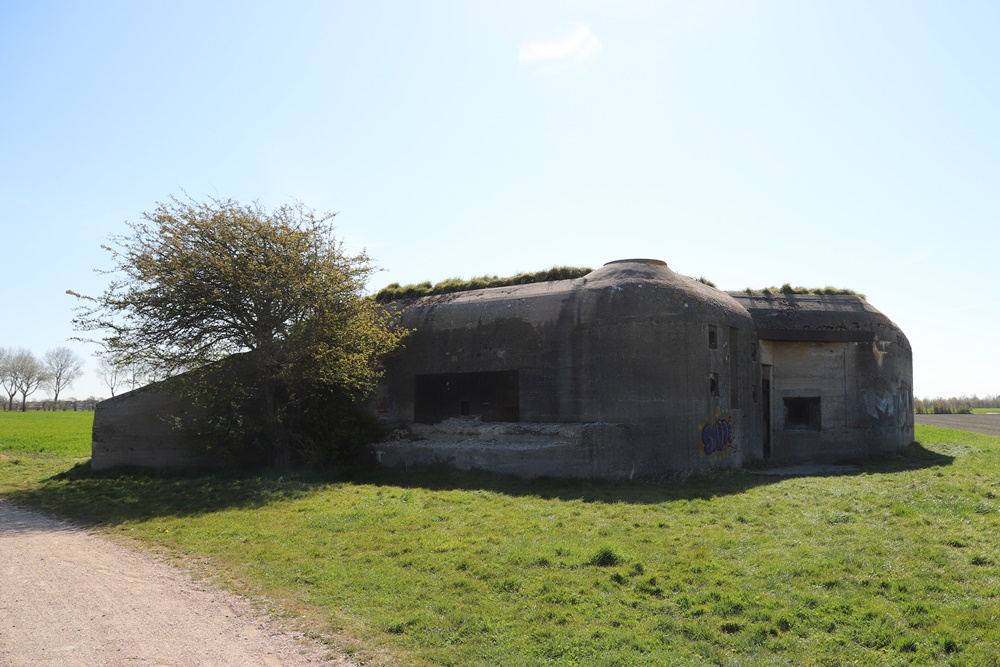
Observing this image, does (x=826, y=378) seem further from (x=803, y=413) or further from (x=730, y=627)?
(x=730, y=627)

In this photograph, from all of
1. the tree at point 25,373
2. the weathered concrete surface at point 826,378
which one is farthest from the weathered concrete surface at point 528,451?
the tree at point 25,373

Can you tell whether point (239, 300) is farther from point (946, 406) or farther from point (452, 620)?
point (946, 406)

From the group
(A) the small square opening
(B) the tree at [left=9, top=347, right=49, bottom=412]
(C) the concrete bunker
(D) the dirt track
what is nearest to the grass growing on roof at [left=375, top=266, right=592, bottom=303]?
(C) the concrete bunker

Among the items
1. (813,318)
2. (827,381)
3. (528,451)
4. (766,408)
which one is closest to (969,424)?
(827,381)

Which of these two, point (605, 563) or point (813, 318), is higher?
point (813, 318)

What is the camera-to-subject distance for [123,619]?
6188 mm

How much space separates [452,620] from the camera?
6.14 meters

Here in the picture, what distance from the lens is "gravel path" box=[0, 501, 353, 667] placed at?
5.32 m

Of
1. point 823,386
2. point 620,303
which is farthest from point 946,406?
point 620,303

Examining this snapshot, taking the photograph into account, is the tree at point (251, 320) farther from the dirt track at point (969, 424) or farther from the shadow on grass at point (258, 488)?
the dirt track at point (969, 424)

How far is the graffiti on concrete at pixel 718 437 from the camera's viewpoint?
15.2 metres

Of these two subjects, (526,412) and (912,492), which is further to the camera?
(526,412)

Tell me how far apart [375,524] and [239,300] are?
23.1ft

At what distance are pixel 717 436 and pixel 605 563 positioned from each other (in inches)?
336
